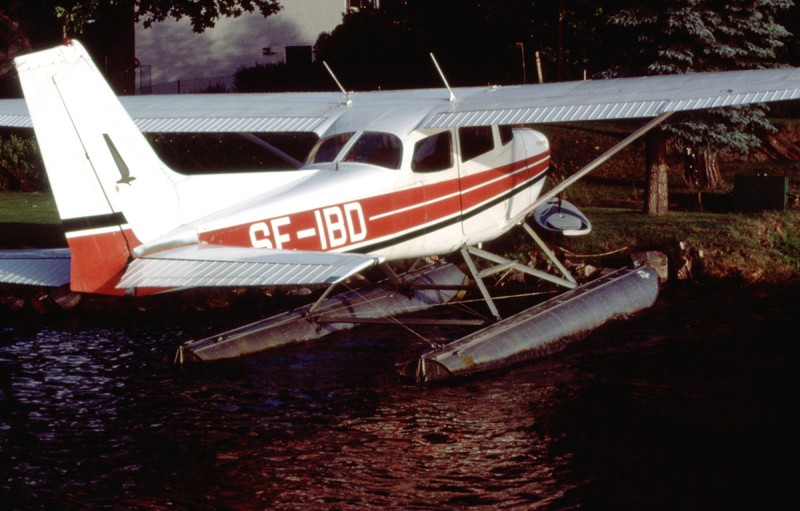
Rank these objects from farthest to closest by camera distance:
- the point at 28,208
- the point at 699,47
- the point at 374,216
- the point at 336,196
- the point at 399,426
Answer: the point at 28,208 → the point at 699,47 → the point at 374,216 → the point at 336,196 → the point at 399,426

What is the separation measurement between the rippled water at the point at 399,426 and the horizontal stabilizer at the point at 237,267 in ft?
4.59

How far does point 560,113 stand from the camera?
425 inches

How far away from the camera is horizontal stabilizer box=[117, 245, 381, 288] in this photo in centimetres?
756

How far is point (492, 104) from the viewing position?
11367mm

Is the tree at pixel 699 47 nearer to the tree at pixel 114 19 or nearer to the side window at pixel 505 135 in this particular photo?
the side window at pixel 505 135

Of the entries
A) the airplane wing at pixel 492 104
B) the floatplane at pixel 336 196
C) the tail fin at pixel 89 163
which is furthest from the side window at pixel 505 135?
the tail fin at pixel 89 163

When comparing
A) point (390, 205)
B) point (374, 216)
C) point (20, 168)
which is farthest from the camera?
point (20, 168)

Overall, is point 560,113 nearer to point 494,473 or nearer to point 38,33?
point 494,473

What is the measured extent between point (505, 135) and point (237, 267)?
193 inches

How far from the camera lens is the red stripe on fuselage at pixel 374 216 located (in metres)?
9.30

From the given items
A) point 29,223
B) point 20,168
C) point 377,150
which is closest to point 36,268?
point 377,150

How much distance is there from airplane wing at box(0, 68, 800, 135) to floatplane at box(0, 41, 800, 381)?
3cm

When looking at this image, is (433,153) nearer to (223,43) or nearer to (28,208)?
(28,208)

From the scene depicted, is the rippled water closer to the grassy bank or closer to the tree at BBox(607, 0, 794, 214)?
the grassy bank
